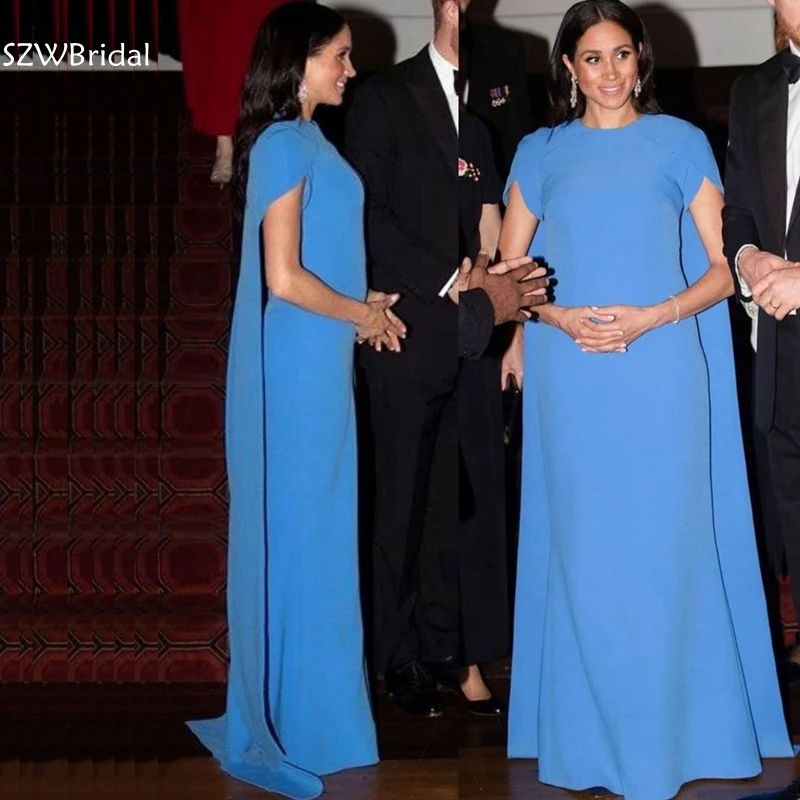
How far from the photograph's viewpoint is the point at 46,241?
4047 millimetres

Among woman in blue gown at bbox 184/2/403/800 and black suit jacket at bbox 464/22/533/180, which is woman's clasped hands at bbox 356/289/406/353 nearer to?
woman in blue gown at bbox 184/2/403/800

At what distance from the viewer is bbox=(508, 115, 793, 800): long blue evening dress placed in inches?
77.5

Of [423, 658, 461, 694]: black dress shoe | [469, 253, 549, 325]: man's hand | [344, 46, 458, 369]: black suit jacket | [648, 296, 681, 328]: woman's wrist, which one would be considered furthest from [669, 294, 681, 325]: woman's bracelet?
[423, 658, 461, 694]: black dress shoe

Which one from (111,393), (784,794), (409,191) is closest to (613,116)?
(409,191)

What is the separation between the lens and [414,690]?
248 centimetres

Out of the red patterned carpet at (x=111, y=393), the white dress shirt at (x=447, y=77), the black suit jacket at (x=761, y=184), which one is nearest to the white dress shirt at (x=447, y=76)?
the white dress shirt at (x=447, y=77)

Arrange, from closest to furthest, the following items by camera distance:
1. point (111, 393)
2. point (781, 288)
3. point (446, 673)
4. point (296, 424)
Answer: point (781, 288) → point (296, 424) → point (446, 673) → point (111, 393)

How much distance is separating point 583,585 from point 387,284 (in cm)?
66

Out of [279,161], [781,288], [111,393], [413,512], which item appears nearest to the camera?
[781,288]

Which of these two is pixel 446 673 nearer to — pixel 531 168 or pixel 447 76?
pixel 531 168

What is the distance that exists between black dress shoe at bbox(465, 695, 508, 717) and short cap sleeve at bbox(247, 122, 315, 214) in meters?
1.08

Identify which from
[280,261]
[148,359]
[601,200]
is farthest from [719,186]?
[148,359]

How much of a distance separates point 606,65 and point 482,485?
2.58ft

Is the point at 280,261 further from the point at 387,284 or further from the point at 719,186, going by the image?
the point at 719,186
